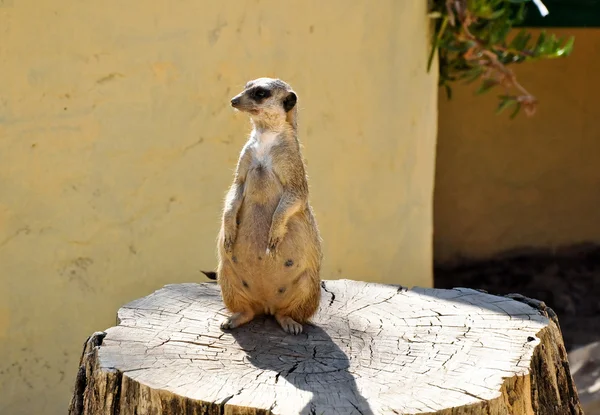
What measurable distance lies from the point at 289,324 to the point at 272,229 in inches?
12.8

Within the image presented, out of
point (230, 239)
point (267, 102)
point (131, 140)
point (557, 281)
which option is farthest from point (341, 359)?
point (557, 281)

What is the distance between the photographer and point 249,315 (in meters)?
2.99

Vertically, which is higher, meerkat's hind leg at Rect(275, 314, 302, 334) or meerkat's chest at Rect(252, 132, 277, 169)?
meerkat's chest at Rect(252, 132, 277, 169)

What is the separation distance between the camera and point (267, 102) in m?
2.82

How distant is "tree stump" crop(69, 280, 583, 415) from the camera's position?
233cm

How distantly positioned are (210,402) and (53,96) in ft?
7.32

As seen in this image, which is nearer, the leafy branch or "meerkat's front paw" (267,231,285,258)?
"meerkat's front paw" (267,231,285,258)

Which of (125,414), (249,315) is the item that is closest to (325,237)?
(249,315)

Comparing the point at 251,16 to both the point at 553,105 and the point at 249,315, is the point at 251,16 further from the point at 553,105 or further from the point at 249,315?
the point at 553,105

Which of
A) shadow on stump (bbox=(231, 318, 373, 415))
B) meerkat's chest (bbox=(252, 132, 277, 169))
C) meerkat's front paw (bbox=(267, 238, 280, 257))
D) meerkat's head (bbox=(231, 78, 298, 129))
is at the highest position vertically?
meerkat's head (bbox=(231, 78, 298, 129))

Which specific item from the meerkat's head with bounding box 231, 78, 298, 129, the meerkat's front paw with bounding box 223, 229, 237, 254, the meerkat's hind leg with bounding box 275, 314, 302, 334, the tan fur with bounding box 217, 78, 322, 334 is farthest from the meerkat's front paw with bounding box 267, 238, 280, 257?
the meerkat's head with bounding box 231, 78, 298, 129

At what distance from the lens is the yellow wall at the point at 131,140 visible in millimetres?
4062

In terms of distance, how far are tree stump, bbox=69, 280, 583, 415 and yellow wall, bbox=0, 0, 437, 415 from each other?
1.07m

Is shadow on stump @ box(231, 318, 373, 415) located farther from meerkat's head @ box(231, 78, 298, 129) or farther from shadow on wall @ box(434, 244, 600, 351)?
shadow on wall @ box(434, 244, 600, 351)
